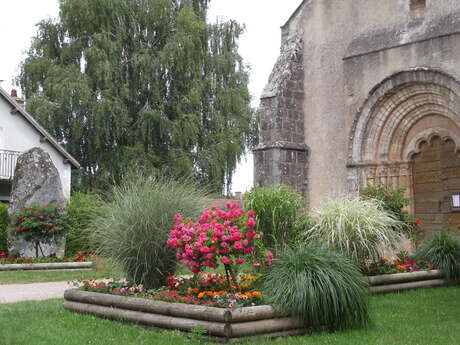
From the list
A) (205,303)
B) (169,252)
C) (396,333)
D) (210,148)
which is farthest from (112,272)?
(210,148)

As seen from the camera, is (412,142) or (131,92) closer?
(412,142)

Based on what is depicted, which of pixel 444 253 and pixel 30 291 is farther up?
pixel 444 253

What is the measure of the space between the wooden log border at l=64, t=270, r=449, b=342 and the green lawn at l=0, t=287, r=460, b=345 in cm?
13

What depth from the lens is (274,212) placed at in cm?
986

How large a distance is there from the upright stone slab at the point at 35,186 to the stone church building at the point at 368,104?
5.69 meters

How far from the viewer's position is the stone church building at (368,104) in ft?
46.6

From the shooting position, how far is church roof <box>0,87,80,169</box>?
24641 millimetres

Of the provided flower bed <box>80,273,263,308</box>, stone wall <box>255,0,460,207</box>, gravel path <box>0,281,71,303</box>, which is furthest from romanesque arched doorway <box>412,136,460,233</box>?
gravel path <box>0,281,71,303</box>

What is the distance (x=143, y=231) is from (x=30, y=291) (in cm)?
372

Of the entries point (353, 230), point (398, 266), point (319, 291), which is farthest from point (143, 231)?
point (398, 266)

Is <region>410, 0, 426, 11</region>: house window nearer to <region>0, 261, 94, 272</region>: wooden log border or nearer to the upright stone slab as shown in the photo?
<region>0, 261, 94, 272</region>: wooden log border

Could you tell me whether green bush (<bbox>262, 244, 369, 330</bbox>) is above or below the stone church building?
below

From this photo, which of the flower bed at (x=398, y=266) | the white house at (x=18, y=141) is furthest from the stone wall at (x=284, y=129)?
the white house at (x=18, y=141)

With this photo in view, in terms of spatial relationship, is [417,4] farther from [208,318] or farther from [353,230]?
[208,318]
